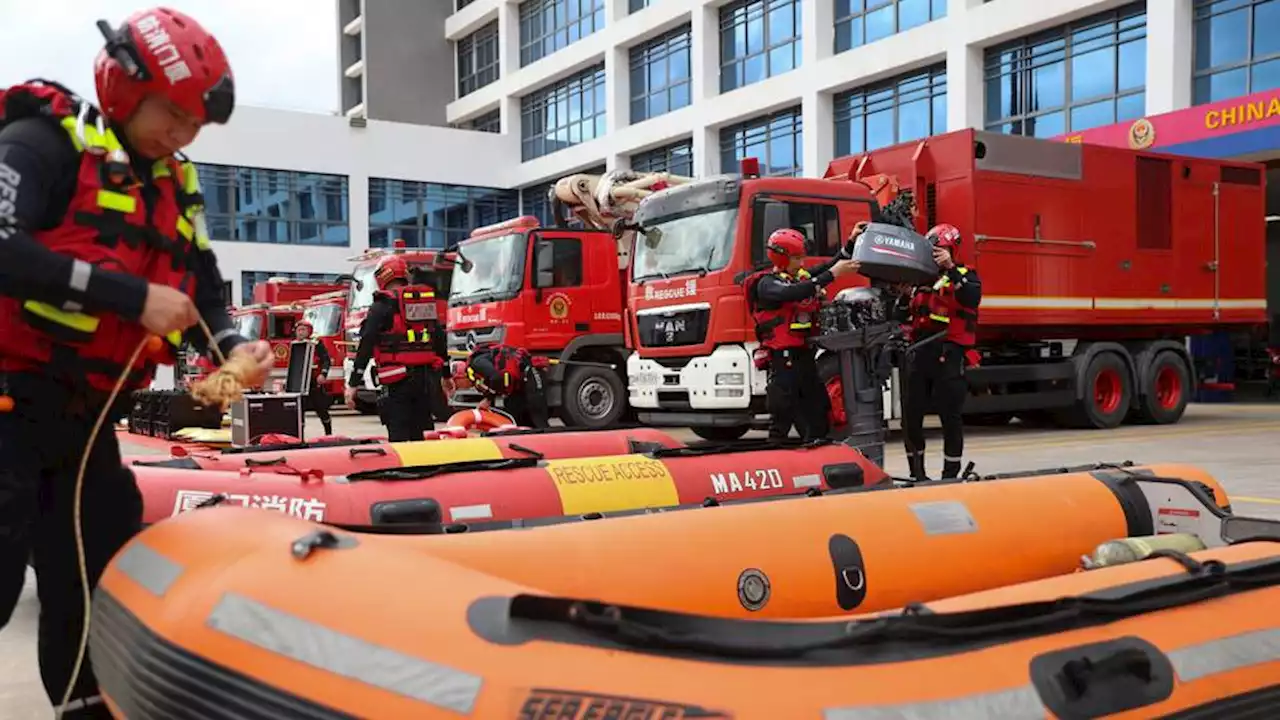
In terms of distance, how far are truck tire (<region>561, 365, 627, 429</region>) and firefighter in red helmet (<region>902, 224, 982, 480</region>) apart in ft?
19.8

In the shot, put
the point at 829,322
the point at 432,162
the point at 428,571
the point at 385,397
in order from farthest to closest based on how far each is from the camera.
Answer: the point at 432,162
the point at 385,397
the point at 829,322
the point at 428,571

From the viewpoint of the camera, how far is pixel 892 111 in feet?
75.2

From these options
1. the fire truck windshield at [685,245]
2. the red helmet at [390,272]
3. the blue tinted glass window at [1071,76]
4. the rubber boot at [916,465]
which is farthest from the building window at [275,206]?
the rubber boot at [916,465]

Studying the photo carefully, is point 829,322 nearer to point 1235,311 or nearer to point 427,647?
point 427,647

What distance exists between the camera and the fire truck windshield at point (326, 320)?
20.0 meters

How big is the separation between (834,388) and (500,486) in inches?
205

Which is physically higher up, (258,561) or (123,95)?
(123,95)

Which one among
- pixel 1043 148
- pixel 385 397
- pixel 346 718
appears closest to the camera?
pixel 346 718

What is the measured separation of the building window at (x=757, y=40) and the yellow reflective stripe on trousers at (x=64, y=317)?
24.0 meters

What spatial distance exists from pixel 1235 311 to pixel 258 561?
1451 centimetres

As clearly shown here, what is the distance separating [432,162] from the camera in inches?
1389

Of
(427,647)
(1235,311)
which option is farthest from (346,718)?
(1235,311)

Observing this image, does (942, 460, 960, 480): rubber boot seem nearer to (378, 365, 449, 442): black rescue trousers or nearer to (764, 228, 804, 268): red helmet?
(764, 228, 804, 268): red helmet

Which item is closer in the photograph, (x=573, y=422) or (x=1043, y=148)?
(x=1043, y=148)
